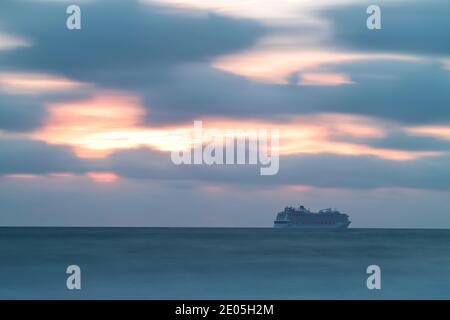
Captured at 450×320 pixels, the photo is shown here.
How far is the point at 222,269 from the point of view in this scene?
3575cm

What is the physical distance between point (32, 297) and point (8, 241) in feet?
136

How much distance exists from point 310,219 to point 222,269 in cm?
4668

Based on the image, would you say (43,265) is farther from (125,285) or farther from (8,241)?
(8,241)

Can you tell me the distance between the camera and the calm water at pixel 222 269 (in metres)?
25.1

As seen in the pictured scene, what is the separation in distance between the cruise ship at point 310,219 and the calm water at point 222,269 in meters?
9.52

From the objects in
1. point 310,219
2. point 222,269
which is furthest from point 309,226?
point 222,269

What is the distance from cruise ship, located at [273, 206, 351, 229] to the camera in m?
79.3

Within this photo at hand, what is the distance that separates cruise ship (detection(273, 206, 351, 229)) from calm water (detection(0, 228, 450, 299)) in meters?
9.52

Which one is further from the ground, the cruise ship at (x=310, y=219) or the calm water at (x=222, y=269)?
the cruise ship at (x=310, y=219)

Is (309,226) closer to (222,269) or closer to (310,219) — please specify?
(310,219)

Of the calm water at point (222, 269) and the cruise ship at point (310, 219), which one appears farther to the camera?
the cruise ship at point (310, 219)
